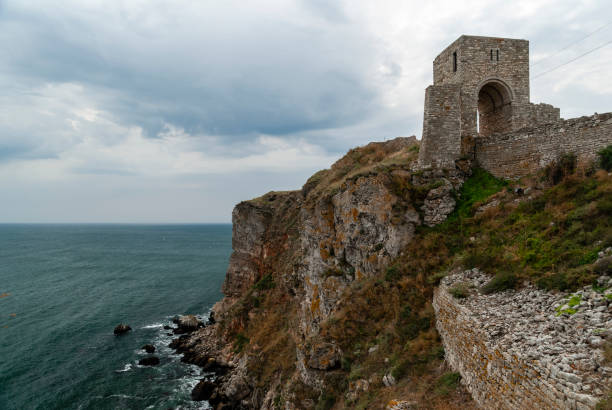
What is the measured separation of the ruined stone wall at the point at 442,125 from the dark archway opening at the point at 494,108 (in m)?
3.27

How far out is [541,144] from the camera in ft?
45.9

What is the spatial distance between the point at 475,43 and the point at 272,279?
32343 millimetres

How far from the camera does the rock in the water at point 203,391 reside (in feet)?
86.2

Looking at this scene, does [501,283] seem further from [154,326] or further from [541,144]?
[154,326]

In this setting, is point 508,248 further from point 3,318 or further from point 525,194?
point 3,318

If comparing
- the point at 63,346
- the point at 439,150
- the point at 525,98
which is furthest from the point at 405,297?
the point at 63,346

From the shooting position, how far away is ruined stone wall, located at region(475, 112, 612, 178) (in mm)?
12055

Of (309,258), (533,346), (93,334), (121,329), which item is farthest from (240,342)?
(533,346)

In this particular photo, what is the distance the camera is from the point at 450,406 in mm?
7770

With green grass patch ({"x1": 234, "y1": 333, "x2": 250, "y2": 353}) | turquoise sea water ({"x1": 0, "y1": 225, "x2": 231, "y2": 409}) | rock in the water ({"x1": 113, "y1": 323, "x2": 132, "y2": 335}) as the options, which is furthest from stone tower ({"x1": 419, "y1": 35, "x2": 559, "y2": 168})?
rock in the water ({"x1": 113, "y1": 323, "x2": 132, "y2": 335})

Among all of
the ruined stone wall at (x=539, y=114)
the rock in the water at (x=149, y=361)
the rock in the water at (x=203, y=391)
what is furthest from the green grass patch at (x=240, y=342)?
the ruined stone wall at (x=539, y=114)

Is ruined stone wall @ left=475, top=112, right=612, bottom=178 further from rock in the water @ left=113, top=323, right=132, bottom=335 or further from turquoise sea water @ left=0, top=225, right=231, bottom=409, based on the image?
rock in the water @ left=113, top=323, right=132, bottom=335

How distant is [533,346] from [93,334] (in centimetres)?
4627

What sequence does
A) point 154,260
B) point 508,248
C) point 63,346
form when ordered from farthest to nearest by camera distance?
1. point 154,260
2. point 63,346
3. point 508,248
